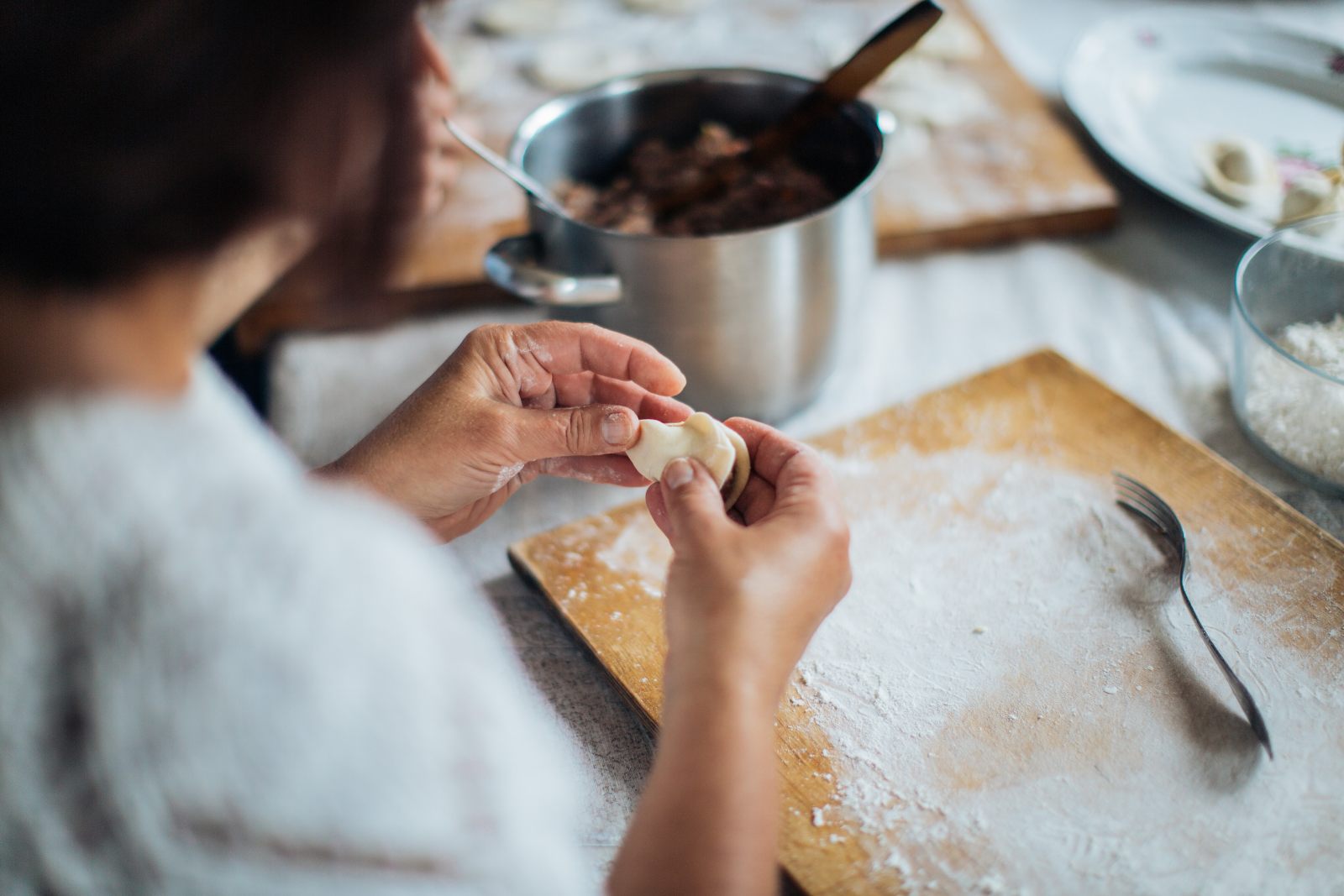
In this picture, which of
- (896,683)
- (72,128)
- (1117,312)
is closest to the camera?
(72,128)

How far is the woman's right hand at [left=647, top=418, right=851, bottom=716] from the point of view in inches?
23.6

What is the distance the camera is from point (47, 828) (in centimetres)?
43

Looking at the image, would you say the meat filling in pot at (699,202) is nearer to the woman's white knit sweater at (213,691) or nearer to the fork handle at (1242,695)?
the fork handle at (1242,695)

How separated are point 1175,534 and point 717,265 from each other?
0.48 meters

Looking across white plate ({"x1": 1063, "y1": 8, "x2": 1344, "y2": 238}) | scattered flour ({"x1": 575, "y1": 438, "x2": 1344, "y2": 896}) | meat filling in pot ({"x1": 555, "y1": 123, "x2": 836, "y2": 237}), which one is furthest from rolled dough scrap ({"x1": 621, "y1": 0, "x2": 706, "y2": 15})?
scattered flour ({"x1": 575, "y1": 438, "x2": 1344, "y2": 896})

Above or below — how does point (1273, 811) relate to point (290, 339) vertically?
below

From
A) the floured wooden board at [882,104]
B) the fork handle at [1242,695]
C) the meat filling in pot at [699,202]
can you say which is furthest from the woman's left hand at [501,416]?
the fork handle at [1242,695]

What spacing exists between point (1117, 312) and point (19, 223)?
1194 mm

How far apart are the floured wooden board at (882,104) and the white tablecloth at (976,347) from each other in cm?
6

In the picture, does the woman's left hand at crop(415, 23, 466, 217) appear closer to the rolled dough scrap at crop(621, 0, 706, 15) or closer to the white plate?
the rolled dough scrap at crop(621, 0, 706, 15)

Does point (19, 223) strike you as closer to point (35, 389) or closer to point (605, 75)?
point (35, 389)

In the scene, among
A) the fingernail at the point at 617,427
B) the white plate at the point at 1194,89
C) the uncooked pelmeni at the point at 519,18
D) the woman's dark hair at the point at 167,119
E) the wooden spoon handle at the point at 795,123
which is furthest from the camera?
the uncooked pelmeni at the point at 519,18

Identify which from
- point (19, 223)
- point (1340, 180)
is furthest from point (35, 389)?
point (1340, 180)

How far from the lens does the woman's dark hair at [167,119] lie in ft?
1.25
